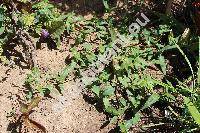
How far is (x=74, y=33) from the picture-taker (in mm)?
4516

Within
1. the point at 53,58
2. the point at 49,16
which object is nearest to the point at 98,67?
the point at 53,58

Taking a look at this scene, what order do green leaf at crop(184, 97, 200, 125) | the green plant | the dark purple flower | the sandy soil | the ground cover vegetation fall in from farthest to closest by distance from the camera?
1. the dark purple flower
2. the ground cover vegetation
3. the sandy soil
4. the green plant
5. green leaf at crop(184, 97, 200, 125)

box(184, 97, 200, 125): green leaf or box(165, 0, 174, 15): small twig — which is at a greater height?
box(165, 0, 174, 15): small twig

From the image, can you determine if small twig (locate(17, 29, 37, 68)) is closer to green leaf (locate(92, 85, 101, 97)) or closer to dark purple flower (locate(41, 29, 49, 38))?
dark purple flower (locate(41, 29, 49, 38))

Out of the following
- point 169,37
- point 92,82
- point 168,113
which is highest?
point 169,37

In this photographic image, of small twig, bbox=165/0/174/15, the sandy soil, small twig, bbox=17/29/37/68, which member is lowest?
the sandy soil

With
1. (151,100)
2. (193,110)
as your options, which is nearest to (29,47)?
(151,100)

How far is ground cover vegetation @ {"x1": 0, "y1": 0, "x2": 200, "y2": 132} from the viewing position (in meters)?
3.94

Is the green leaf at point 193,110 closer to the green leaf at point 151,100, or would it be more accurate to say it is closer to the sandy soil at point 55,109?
A: the green leaf at point 151,100

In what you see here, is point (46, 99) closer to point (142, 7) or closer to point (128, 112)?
point (128, 112)

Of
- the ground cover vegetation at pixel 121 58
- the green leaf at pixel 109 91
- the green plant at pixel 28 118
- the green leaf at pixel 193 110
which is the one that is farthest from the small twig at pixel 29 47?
the green leaf at pixel 193 110

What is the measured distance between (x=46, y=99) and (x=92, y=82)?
50cm

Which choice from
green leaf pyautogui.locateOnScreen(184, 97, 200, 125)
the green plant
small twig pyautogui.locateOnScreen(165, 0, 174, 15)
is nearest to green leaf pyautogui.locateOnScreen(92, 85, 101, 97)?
the green plant

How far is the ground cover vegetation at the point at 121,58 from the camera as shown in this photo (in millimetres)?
3941
